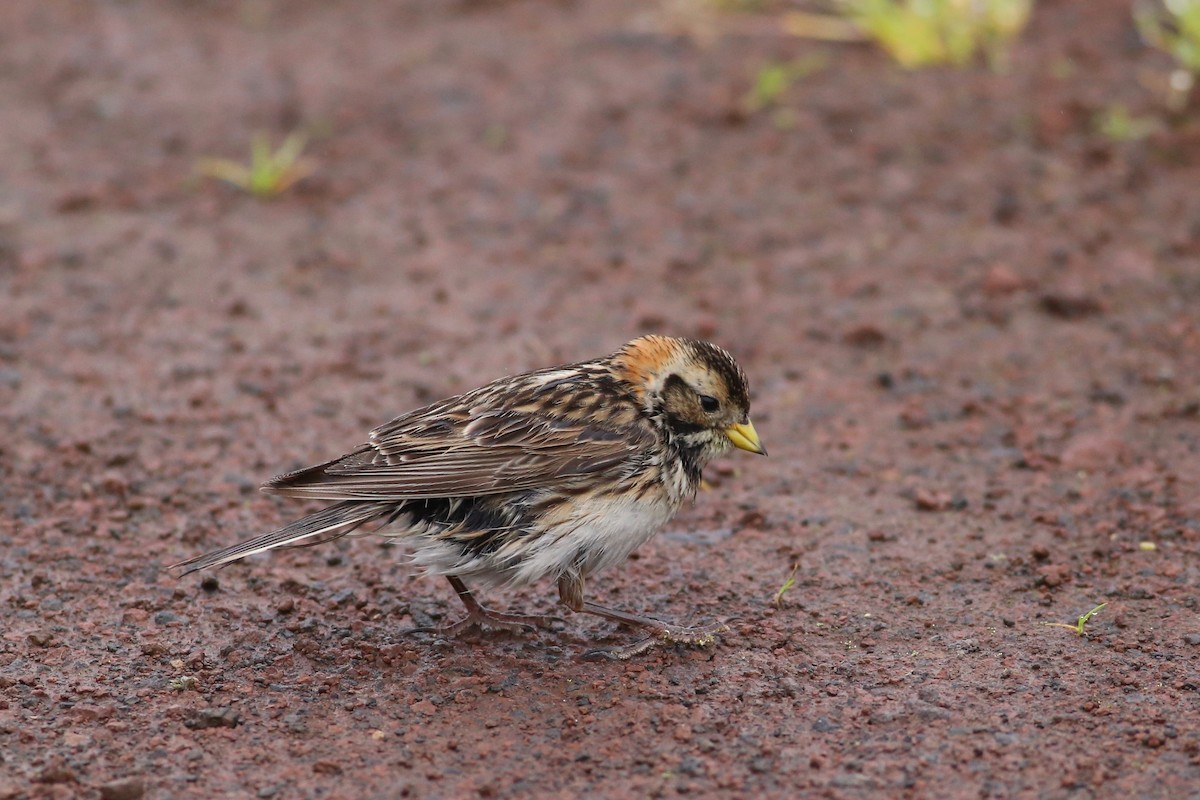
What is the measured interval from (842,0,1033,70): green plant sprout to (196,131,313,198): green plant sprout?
435 centimetres

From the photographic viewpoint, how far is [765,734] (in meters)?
4.86

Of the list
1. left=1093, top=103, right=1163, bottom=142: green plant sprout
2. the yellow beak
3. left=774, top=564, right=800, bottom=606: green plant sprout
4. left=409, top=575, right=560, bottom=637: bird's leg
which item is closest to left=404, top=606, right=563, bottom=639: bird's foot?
left=409, top=575, right=560, bottom=637: bird's leg

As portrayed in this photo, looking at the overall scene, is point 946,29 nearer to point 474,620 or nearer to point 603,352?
point 603,352

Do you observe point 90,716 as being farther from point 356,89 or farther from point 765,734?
point 356,89

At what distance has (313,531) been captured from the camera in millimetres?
5199

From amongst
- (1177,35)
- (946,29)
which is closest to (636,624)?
(946,29)

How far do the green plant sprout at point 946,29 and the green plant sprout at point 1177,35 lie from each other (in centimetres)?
92

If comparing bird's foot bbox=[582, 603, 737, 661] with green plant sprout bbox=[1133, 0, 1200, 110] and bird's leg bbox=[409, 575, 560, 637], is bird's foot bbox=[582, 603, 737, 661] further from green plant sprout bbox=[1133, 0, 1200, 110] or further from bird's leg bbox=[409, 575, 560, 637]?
green plant sprout bbox=[1133, 0, 1200, 110]

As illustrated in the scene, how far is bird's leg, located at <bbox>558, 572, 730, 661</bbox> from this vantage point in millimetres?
5500

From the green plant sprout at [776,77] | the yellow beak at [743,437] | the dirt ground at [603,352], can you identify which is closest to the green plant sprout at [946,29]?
the dirt ground at [603,352]

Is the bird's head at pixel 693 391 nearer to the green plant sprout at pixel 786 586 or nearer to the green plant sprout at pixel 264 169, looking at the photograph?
the green plant sprout at pixel 786 586

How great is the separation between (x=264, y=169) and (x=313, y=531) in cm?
523

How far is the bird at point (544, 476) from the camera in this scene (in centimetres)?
531

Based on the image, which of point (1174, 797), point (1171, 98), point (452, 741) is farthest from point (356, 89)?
point (1174, 797)
